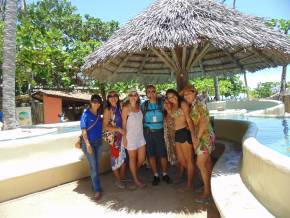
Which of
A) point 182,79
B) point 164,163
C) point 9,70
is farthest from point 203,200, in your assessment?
point 9,70

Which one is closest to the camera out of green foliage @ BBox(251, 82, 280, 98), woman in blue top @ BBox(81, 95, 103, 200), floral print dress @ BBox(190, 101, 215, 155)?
floral print dress @ BBox(190, 101, 215, 155)

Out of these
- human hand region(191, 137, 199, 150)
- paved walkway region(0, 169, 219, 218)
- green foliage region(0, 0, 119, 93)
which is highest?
green foliage region(0, 0, 119, 93)

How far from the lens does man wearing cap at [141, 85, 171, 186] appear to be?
582 cm

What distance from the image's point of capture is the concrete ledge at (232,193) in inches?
125

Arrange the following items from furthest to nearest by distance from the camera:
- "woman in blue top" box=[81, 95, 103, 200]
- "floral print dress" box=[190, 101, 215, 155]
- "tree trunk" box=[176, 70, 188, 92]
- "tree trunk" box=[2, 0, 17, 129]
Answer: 1. "tree trunk" box=[2, 0, 17, 129]
2. "tree trunk" box=[176, 70, 188, 92]
3. "woman in blue top" box=[81, 95, 103, 200]
4. "floral print dress" box=[190, 101, 215, 155]

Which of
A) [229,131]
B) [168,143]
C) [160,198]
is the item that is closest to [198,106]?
[168,143]

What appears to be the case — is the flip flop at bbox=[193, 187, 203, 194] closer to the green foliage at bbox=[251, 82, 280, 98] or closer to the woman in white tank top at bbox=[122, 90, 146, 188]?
the woman in white tank top at bbox=[122, 90, 146, 188]

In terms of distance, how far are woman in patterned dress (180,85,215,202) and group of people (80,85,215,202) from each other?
5 centimetres

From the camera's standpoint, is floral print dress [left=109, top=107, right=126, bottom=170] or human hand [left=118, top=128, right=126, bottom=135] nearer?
human hand [left=118, top=128, right=126, bottom=135]

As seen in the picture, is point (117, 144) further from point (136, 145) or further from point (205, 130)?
point (205, 130)

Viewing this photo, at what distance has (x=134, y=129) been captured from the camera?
583 centimetres

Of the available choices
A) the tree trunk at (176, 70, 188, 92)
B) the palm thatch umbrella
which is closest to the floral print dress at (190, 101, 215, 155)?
the palm thatch umbrella

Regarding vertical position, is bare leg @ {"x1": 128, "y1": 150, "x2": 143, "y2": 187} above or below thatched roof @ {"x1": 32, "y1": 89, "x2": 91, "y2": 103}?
below

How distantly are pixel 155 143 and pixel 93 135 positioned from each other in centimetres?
107
